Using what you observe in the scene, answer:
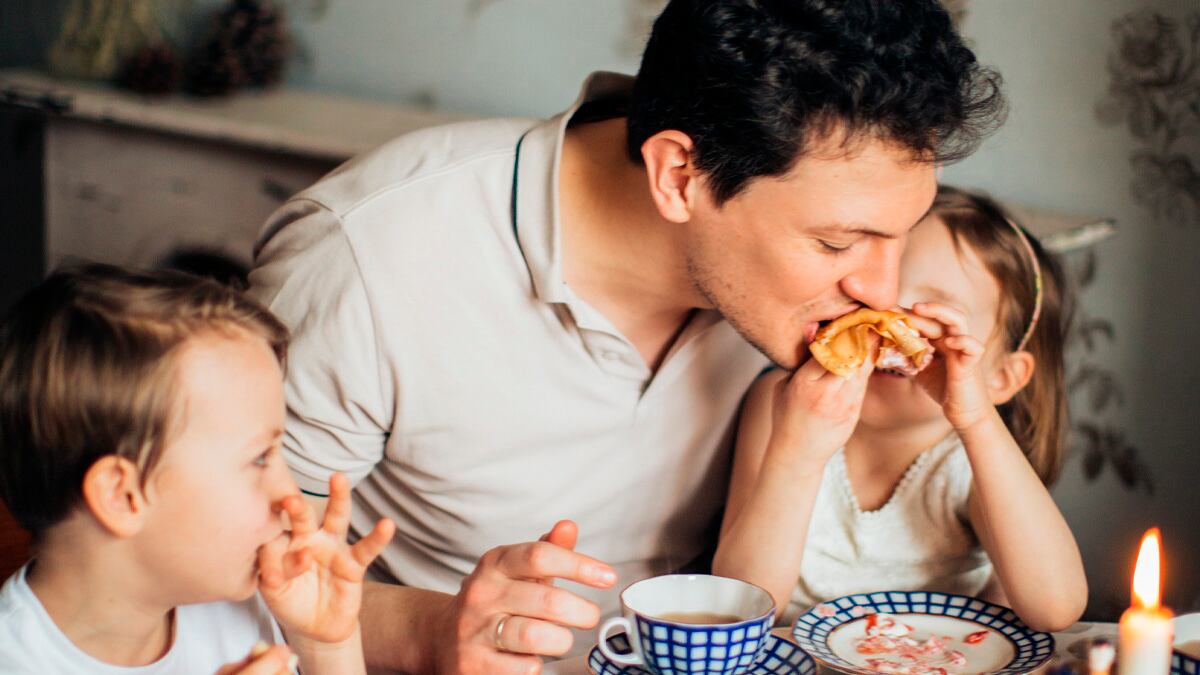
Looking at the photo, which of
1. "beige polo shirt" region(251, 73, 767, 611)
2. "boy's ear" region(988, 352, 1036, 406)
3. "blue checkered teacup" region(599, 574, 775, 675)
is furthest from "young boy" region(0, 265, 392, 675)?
"boy's ear" region(988, 352, 1036, 406)

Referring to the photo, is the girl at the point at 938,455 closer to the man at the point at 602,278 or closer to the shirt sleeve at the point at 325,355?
the man at the point at 602,278

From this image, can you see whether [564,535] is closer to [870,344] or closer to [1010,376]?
[870,344]

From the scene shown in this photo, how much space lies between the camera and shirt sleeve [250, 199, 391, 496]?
4.86 ft

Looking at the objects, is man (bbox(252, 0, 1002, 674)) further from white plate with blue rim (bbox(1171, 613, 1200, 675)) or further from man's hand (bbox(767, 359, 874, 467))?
white plate with blue rim (bbox(1171, 613, 1200, 675))

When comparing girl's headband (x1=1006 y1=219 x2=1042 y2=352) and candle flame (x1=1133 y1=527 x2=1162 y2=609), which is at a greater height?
candle flame (x1=1133 y1=527 x2=1162 y2=609)

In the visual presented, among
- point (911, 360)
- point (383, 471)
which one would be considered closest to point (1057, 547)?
point (911, 360)

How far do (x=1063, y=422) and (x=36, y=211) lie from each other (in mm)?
2891

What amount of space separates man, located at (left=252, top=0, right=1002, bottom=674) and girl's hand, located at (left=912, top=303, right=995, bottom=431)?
0.06 metres

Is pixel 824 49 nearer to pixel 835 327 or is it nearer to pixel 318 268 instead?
pixel 835 327

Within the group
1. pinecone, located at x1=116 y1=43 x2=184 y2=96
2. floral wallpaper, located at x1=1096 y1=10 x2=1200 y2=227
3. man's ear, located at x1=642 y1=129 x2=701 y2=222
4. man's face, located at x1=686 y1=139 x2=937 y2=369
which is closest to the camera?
man's face, located at x1=686 y1=139 x2=937 y2=369

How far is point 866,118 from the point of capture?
52.1 inches

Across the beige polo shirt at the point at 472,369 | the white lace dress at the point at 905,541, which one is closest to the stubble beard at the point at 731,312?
the beige polo shirt at the point at 472,369

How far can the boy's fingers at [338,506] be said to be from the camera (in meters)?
1.08

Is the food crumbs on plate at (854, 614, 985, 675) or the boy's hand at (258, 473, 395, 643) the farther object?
the food crumbs on plate at (854, 614, 985, 675)
